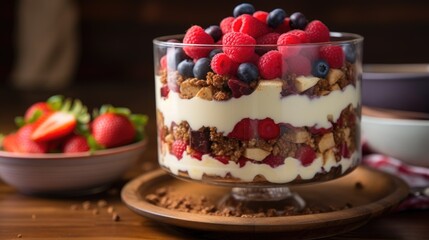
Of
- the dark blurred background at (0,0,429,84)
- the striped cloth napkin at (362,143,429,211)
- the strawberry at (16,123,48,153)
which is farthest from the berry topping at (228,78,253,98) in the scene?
the dark blurred background at (0,0,429,84)

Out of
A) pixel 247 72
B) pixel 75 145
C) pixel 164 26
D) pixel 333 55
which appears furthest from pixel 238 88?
pixel 164 26

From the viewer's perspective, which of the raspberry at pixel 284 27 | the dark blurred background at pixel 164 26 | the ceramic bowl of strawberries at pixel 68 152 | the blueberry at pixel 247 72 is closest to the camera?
the blueberry at pixel 247 72

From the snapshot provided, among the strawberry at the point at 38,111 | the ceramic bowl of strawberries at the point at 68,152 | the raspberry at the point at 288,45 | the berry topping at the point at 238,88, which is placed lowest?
the ceramic bowl of strawberries at the point at 68,152

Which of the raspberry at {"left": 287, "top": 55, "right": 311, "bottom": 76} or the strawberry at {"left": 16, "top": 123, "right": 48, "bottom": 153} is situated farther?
the strawberry at {"left": 16, "top": 123, "right": 48, "bottom": 153}

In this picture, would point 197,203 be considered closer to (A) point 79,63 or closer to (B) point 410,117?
(B) point 410,117

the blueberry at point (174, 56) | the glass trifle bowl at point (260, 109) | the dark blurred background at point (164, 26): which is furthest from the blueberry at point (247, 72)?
the dark blurred background at point (164, 26)

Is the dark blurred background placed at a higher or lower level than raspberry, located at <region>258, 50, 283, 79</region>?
lower

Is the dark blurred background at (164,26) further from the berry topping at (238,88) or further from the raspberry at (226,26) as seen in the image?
the berry topping at (238,88)

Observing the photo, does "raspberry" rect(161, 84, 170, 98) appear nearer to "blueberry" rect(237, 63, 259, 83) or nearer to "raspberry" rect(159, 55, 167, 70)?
"raspberry" rect(159, 55, 167, 70)
